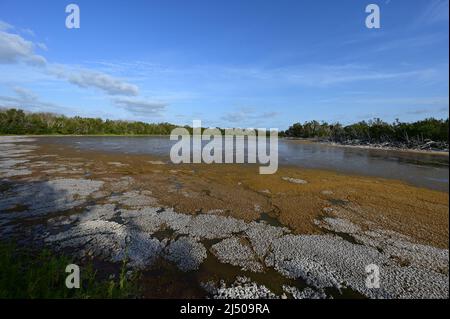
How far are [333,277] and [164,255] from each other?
11.5ft

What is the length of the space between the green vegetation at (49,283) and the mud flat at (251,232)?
73 cm

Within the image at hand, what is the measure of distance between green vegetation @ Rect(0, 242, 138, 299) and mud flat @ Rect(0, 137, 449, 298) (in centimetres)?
73

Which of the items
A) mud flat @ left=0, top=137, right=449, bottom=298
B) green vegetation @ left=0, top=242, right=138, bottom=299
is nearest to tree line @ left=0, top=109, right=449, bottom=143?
mud flat @ left=0, top=137, right=449, bottom=298

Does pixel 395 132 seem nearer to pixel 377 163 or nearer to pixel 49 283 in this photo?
pixel 377 163

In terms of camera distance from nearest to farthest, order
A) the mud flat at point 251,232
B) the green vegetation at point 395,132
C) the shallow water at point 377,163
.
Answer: the mud flat at point 251,232 < the shallow water at point 377,163 < the green vegetation at point 395,132

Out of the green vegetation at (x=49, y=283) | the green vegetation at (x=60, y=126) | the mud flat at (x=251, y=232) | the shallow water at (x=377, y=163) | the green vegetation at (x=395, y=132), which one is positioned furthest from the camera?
the green vegetation at (x=60, y=126)

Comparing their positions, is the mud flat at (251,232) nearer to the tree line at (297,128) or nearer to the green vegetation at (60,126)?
the tree line at (297,128)

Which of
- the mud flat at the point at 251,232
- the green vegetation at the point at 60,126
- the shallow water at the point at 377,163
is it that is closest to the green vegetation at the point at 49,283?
the mud flat at the point at 251,232

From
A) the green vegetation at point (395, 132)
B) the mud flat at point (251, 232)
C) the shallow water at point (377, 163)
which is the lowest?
the mud flat at point (251, 232)

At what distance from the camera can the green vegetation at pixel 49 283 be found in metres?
3.66

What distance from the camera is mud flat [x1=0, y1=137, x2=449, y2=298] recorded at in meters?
4.75

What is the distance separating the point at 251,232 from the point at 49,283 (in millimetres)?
4579
